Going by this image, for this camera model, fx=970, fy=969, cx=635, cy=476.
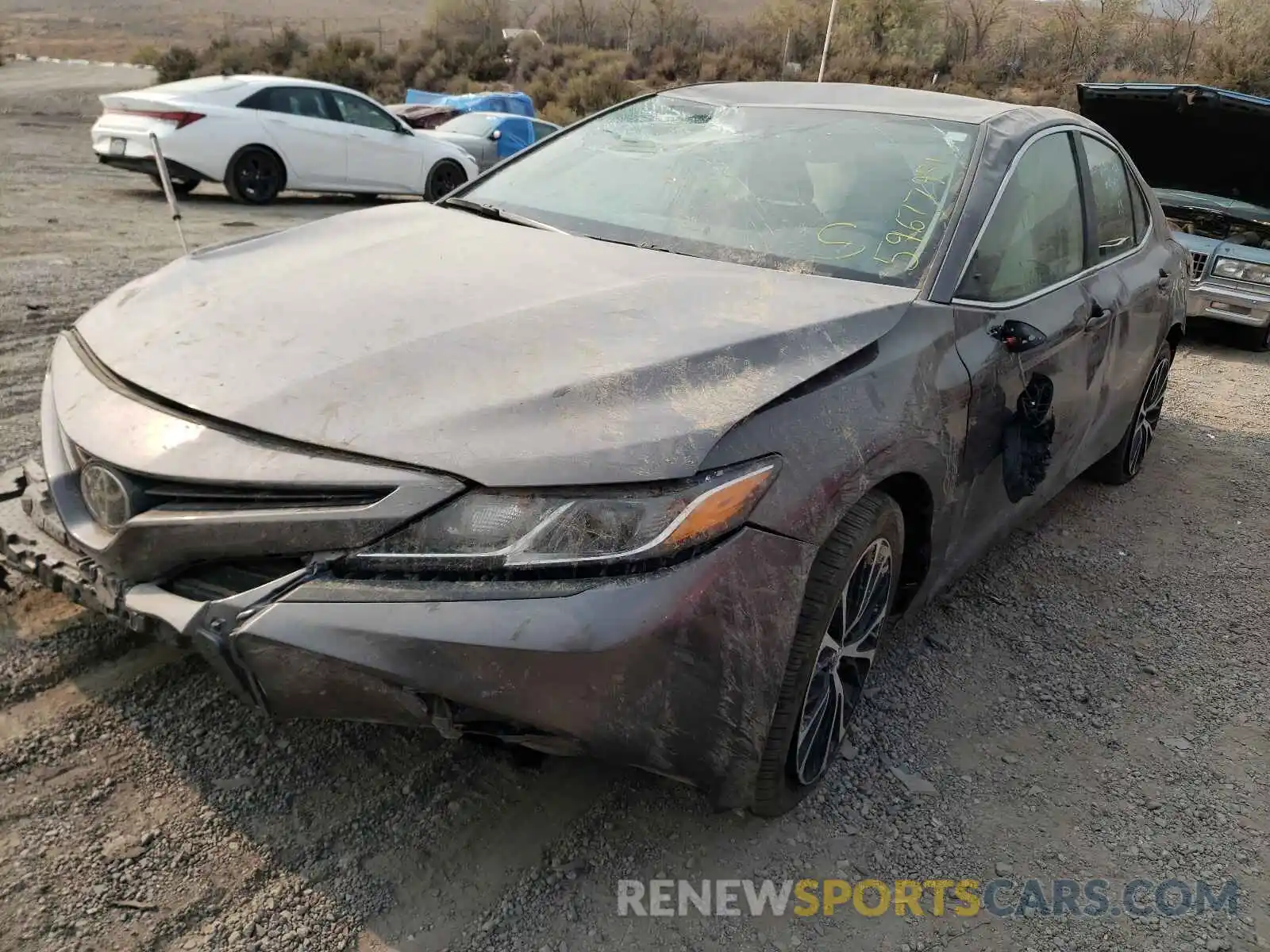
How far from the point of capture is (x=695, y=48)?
123 ft

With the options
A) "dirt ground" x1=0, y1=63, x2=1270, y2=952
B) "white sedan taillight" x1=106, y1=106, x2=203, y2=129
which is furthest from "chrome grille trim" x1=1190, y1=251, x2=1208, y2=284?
"white sedan taillight" x1=106, y1=106, x2=203, y2=129

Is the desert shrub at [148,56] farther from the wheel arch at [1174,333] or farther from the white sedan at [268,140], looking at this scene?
the wheel arch at [1174,333]

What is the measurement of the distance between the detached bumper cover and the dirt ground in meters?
0.45

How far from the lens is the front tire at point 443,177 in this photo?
43.3 feet

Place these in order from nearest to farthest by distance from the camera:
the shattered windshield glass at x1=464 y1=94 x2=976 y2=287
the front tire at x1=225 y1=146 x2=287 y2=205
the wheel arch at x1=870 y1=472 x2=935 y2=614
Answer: the wheel arch at x1=870 y1=472 x2=935 y2=614
the shattered windshield glass at x1=464 y1=94 x2=976 y2=287
the front tire at x1=225 y1=146 x2=287 y2=205

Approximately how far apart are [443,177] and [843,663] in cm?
1228

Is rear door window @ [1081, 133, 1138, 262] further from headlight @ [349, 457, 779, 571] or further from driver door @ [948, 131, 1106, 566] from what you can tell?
headlight @ [349, 457, 779, 571]

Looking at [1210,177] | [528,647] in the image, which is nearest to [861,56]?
[1210,177]

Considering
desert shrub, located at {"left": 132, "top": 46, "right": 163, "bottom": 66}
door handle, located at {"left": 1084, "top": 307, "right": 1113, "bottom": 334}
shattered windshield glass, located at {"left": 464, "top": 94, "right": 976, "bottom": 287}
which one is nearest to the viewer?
shattered windshield glass, located at {"left": 464, "top": 94, "right": 976, "bottom": 287}

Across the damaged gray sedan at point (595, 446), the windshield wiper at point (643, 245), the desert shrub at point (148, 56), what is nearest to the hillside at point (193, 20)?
the desert shrub at point (148, 56)

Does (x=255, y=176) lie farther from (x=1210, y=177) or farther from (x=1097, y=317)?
(x=1097, y=317)

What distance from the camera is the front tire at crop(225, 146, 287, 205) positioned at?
11297mm

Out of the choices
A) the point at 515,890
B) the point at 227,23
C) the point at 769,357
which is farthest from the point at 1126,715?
the point at 227,23

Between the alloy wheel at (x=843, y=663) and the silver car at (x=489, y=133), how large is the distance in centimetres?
1326
